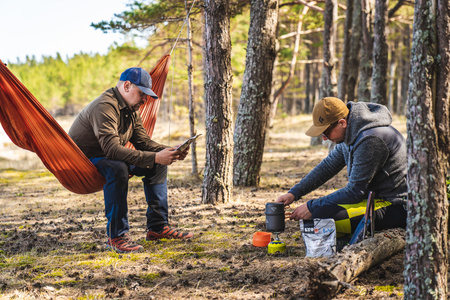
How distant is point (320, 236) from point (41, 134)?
95.9 inches

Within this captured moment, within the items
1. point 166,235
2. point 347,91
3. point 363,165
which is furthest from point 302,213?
point 347,91

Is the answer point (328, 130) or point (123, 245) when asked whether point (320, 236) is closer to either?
point (328, 130)

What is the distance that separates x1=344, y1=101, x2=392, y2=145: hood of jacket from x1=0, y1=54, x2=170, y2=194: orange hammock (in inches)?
83.3

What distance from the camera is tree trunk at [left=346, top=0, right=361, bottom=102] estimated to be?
382 inches

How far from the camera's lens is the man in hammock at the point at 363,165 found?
9.30ft

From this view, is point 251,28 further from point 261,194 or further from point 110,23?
point 110,23

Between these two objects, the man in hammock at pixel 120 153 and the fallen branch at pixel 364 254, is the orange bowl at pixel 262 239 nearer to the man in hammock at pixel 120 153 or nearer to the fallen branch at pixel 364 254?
the fallen branch at pixel 364 254

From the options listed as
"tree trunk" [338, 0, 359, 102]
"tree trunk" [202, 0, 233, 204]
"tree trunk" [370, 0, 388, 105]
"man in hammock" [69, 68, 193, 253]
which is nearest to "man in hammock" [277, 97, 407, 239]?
"man in hammock" [69, 68, 193, 253]

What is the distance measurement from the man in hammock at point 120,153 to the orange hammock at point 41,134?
17 centimetres

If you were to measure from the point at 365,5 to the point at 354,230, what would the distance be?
739 centimetres

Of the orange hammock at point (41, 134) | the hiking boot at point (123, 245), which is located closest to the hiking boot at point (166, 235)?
the hiking boot at point (123, 245)

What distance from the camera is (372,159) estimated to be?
2.81m

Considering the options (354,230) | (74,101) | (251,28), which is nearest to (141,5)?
(251,28)

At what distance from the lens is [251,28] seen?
575 centimetres
